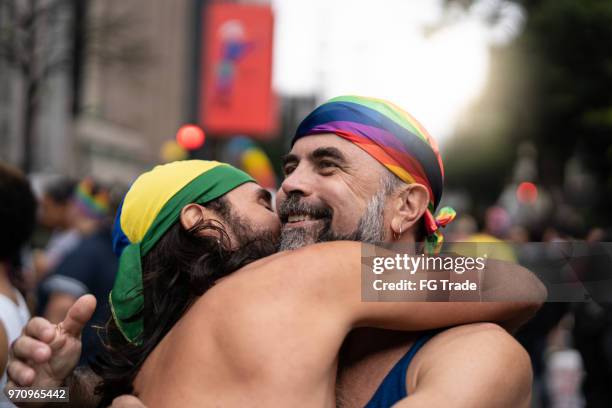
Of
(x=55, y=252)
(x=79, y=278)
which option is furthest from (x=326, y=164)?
(x=55, y=252)

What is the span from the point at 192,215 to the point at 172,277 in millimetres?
250

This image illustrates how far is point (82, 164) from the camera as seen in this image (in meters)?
25.5

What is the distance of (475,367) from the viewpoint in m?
2.20

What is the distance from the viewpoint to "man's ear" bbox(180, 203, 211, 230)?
2.83m

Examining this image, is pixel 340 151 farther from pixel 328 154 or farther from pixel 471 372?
pixel 471 372

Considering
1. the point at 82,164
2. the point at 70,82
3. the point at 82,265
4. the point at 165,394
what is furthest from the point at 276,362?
the point at 82,164

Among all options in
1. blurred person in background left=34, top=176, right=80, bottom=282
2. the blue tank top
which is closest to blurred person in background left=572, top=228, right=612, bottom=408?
the blue tank top

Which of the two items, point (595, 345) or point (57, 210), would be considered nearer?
point (595, 345)

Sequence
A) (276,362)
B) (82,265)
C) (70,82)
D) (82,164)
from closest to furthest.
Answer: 1. (276,362)
2. (82,265)
3. (70,82)
4. (82,164)

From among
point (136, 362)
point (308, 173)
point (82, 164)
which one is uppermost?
point (308, 173)

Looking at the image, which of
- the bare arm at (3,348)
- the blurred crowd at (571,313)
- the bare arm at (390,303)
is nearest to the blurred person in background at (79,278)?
the bare arm at (3,348)

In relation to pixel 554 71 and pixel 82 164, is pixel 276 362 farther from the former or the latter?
pixel 82 164

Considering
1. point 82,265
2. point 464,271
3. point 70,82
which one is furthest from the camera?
point 70,82

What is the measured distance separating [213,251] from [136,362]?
15.9 inches
